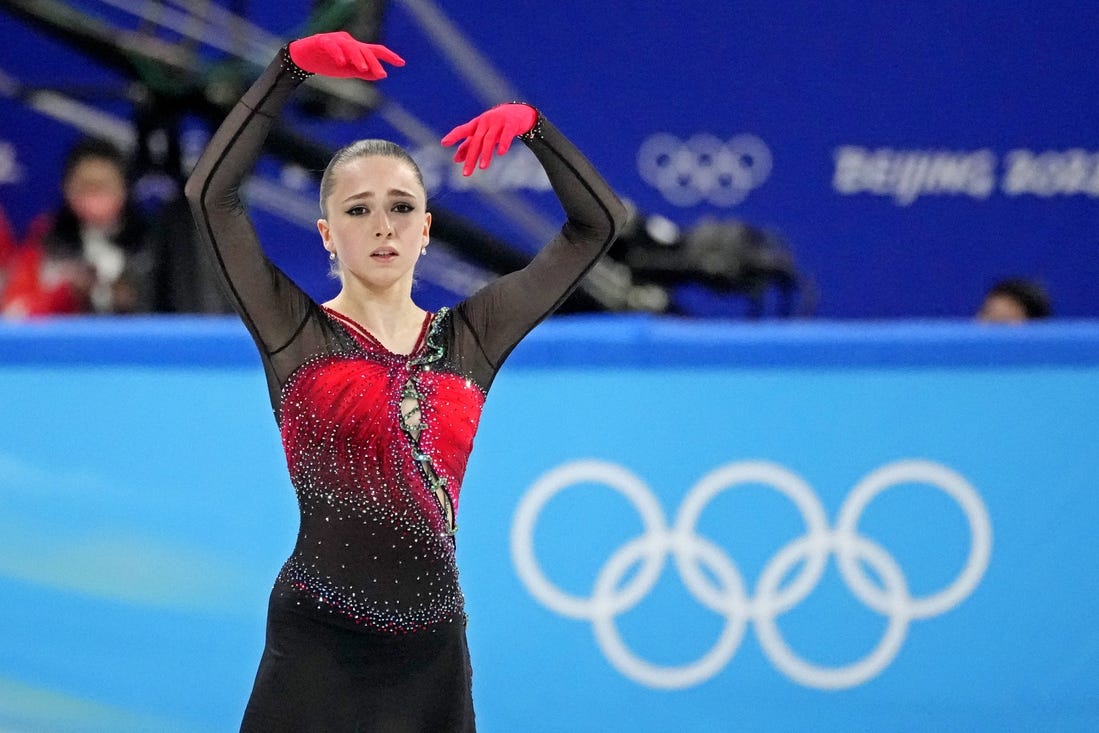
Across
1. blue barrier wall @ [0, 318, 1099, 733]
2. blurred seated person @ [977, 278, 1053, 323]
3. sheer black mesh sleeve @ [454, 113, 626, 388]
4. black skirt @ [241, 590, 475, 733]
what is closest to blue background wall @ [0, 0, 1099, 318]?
Result: blurred seated person @ [977, 278, 1053, 323]

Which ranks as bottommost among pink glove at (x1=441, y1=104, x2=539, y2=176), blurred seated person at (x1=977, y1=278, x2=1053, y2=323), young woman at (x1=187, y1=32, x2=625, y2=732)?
young woman at (x1=187, y1=32, x2=625, y2=732)

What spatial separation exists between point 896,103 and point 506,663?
3860 millimetres

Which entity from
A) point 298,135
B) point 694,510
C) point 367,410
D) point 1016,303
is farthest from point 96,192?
point 1016,303

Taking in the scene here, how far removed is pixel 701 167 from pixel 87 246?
2.77 metres

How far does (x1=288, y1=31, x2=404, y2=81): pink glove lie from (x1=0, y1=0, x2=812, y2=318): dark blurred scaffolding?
2810mm

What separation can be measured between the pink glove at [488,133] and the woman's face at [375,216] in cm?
12

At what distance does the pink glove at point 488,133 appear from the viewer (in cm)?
252

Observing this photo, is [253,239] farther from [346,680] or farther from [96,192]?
[96,192]

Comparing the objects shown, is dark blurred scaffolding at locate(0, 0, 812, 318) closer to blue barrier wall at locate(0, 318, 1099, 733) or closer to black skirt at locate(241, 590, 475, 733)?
blue barrier wall at locate(0, 318, 1099, 733)

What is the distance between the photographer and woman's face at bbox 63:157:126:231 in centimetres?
512

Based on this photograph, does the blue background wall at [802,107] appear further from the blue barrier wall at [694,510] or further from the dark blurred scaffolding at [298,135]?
the blue barrier wall at [694,510]

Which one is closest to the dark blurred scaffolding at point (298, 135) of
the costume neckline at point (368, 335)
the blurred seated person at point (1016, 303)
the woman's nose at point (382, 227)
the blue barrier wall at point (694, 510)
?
the blurred seated person at point (1016, 303)

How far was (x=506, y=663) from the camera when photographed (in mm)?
3678

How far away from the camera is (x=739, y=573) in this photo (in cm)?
361
